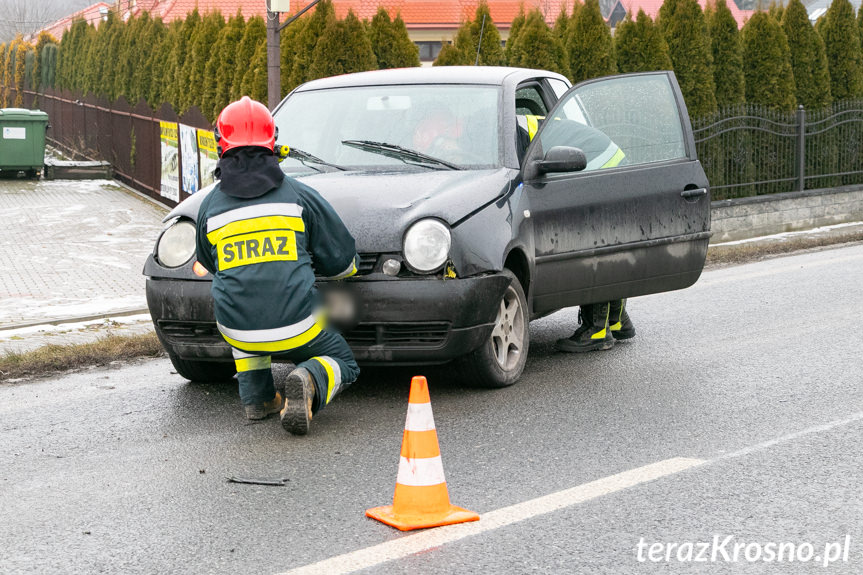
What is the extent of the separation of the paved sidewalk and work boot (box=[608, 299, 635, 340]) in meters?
3.63

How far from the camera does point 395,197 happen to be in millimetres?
6473

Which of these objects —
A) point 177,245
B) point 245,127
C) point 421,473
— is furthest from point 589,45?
point 421,473

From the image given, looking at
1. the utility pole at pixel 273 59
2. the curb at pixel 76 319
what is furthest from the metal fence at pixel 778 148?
the curb at pixel 76 319

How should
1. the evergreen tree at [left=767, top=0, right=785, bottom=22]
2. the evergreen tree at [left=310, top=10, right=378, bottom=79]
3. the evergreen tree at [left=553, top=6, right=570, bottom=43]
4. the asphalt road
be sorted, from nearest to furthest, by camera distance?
the asphalt road → the evergreen tree at [left=310, top=10, right=378, bottom=79] → the evergreen tree at [left=553, top=6, right=570, bottom=43] → the evergreen tree at [left=767, top=0, right=785, bottom=22]

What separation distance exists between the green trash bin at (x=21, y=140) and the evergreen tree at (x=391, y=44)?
9952 mm

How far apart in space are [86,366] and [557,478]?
12.4ft

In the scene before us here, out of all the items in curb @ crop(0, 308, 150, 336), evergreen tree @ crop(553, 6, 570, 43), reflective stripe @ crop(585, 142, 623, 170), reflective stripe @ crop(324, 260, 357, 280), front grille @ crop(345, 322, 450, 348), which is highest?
evergreen tree @ crop(553, 6, 570, 43)

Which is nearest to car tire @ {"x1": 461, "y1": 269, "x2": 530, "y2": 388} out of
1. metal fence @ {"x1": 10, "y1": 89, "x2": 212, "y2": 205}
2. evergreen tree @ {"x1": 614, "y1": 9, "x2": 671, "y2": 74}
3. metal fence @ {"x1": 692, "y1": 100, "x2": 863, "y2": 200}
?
metal fence @ {"x1": 692, "y1": 100, "x2": 863, "y2": 200}

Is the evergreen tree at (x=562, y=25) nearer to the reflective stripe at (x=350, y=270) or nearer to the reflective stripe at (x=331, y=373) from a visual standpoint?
the reflective stripe at (x=350, y=270)

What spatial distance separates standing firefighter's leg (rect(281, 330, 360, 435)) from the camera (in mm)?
5703

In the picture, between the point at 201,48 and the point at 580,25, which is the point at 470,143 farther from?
the point at 201,48

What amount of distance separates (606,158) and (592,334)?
47.1 inches

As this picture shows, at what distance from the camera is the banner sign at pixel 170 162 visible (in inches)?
717

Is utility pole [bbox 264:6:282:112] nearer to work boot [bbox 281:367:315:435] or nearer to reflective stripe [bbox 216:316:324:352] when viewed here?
reflective stripe [bbox 216:316:324:352]
